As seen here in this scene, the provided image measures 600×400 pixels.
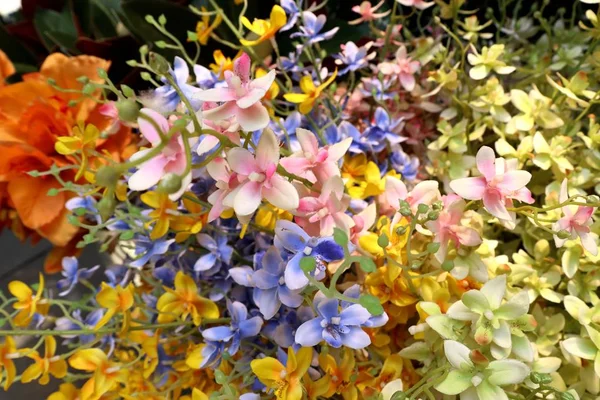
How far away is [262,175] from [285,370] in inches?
4.1

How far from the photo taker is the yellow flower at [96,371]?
1.05ft

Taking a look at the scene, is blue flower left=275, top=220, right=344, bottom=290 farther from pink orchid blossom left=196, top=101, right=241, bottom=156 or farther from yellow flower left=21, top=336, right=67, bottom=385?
yellow flower left=21, top=336, right=67, bottom=385

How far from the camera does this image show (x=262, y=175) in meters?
0.22

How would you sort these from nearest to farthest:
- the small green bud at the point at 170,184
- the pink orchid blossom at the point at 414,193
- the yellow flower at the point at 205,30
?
the small green bud at the point at 170,184 → the pink orchid blossom at the point at 414,193 → the yellow flower at the point at 205,30

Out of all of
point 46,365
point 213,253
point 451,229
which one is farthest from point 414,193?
point 46,365

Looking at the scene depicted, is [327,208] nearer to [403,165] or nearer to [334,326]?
[334,326]

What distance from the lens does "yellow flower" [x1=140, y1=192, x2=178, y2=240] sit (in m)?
0.31

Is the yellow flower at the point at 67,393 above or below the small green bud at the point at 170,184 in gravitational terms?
below

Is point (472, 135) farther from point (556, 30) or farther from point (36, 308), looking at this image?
point (36, 308)

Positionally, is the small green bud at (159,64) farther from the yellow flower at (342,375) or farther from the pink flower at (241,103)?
the yellow flower at (342,375)

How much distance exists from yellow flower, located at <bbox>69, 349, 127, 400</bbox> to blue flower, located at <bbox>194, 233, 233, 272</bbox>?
8 centimetres

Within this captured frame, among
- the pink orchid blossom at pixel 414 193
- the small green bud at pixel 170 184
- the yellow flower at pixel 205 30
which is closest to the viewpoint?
the small green bud at pixel 170 184

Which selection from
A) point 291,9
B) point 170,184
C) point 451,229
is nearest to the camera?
point 170,184

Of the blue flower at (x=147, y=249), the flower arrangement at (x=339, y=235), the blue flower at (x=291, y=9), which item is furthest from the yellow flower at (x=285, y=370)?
the blue flower at (x=291, y=9)
